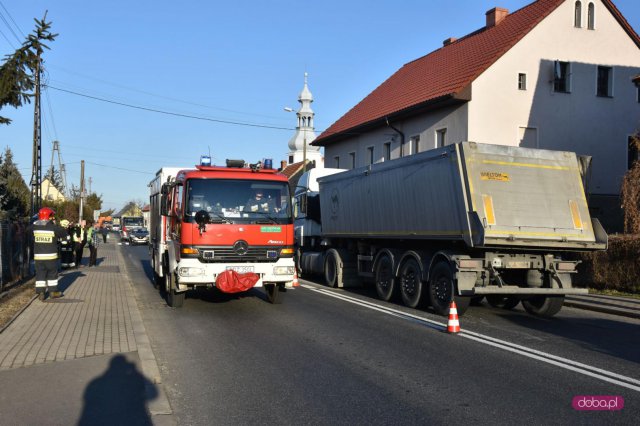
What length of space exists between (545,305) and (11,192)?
2470 centimetres

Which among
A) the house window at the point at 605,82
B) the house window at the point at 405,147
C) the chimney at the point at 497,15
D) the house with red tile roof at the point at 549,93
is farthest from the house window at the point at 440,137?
the chimney at the point at 497,15

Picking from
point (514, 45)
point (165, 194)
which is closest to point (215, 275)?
point (165, 194)

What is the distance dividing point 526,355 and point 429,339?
1474 millimetres

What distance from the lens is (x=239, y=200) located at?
11242 millimetres

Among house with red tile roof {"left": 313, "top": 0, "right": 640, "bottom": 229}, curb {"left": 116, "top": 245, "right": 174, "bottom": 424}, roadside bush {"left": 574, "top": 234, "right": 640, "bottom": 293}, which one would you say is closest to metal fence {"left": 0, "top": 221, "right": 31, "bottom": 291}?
curb {"left": 116, "top": 245, "right": 174, "bottom": 424}

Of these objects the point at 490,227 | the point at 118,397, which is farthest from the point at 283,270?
the point at 118,397

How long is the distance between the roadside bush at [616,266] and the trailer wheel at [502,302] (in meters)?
3.75

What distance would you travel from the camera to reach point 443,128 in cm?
2458

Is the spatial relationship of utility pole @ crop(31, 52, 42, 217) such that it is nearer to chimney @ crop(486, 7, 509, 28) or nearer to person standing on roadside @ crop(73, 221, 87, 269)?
person standing on roadside @ crop(73, 221, 87, 269)

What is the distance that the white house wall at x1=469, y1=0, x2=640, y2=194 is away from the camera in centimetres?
2361

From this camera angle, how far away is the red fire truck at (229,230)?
10.8m

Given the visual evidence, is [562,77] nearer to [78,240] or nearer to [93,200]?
[78,240]

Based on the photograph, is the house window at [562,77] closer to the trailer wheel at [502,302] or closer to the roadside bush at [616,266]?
the roadside bush at [616,266]

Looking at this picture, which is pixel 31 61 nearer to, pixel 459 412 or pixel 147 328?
pixel 147 328
